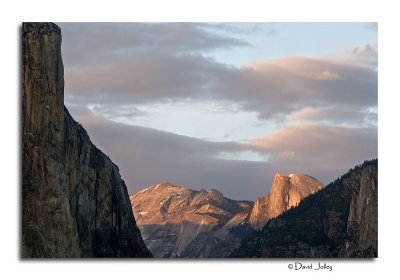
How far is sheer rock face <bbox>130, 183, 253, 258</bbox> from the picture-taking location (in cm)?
4572

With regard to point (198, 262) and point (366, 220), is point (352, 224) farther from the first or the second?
point (198, 262)

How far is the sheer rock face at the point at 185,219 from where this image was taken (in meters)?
45.7

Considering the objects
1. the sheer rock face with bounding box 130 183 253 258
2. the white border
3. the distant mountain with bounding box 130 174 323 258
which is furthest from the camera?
the sheer rock face with bounding box 130 183 253 258

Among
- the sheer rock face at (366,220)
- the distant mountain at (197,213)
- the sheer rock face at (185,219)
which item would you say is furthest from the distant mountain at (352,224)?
the sheer rock face at (185,219)

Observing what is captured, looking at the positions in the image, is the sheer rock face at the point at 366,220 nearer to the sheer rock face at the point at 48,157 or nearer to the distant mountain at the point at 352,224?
the distant mountain at the point at 352,224

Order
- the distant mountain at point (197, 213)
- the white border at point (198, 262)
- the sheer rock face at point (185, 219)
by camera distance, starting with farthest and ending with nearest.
A: the sheer rock face at point (185, 219) → the distant mountain at point (197, 213) → the white border at point (198, 262)

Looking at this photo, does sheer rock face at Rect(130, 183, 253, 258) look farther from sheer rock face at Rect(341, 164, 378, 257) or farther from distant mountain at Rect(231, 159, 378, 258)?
sheer rock face at Rect(341, 164, 378, 257)

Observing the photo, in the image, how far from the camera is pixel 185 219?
307 feet

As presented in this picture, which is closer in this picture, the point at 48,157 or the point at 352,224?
the point at 48,157

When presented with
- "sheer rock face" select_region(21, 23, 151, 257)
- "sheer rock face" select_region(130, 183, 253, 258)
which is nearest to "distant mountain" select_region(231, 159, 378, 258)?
"sheer rock face" select_region(130, 183, 253, 258)

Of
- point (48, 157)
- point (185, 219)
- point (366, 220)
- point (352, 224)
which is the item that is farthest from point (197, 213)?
point (48, 157)
